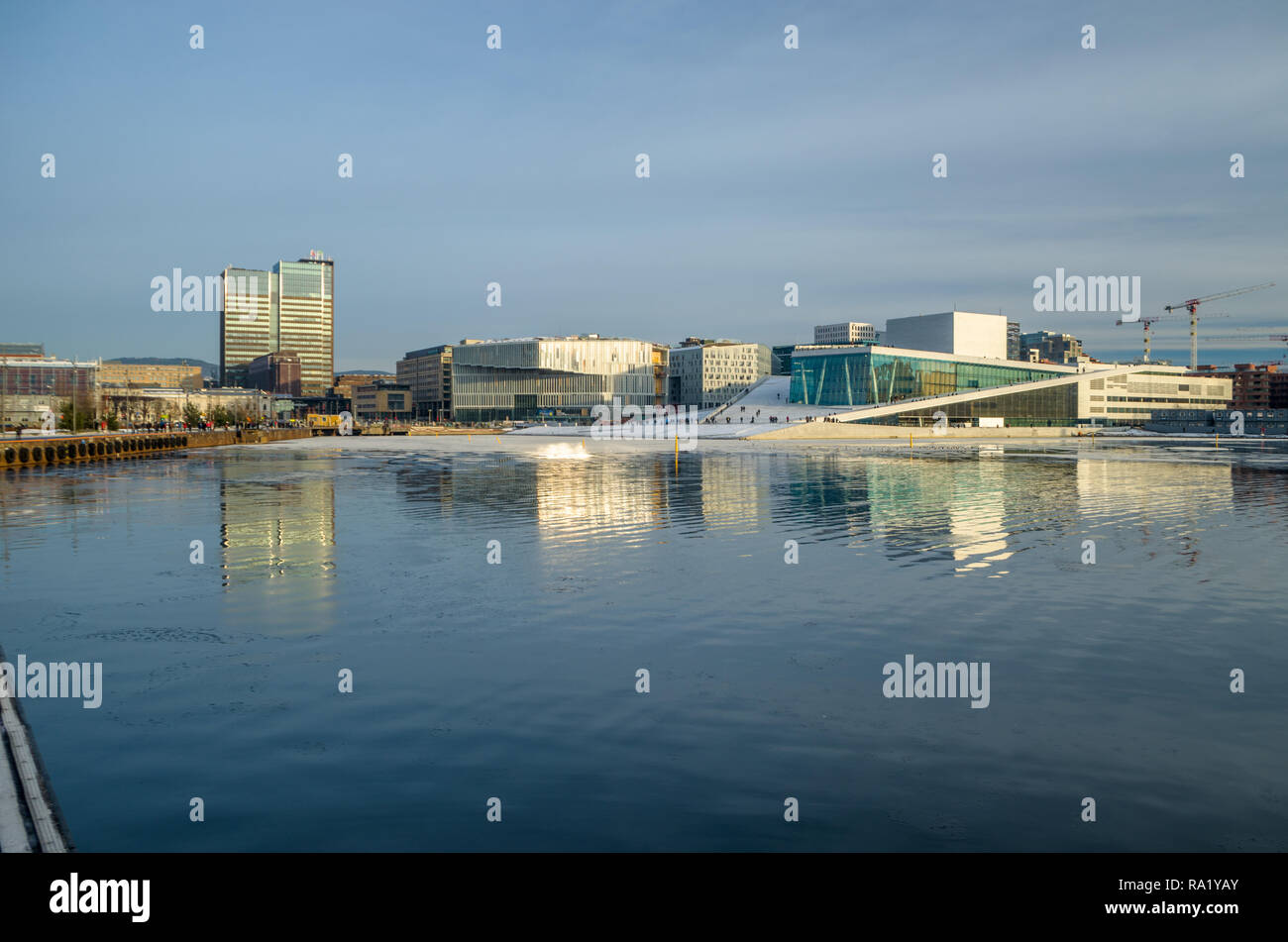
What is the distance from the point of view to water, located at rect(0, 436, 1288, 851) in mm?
9461

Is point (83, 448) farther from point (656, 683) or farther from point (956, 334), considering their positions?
point (956, 334)

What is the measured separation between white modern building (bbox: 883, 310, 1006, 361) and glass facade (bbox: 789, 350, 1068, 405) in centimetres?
686

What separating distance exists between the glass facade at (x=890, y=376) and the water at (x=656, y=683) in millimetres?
127602

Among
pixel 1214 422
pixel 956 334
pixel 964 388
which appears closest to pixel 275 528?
pixel 964 388

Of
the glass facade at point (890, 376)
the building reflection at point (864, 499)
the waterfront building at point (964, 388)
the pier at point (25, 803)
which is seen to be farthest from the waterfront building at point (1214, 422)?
the pier at point (25, 803)

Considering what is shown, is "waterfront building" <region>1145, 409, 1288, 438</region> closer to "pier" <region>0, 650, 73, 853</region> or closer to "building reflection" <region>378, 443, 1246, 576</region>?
"building reflection" <region>378, 443, 1246, 576</region>

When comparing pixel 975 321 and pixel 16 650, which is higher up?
pixel 975 321

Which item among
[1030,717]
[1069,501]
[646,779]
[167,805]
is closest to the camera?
[167,805]

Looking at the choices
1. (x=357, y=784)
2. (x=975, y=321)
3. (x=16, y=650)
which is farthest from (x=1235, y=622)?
(x=975, y=321)

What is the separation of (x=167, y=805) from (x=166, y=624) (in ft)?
31.1

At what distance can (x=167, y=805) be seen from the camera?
381 inches

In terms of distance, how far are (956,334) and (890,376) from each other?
2707cm

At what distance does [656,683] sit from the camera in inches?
555
